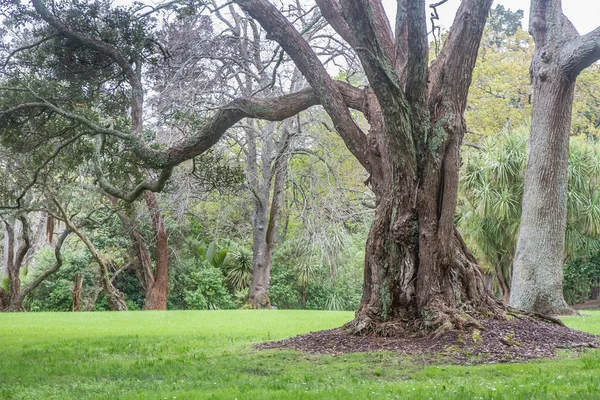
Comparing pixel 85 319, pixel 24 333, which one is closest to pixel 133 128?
pixel 24 333

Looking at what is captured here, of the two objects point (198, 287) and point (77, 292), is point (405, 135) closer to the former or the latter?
point (77, 292)

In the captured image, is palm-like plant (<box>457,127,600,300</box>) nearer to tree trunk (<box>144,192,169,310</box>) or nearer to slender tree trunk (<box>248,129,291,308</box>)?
slender tree trunk (<box>248,129,291,308</box>)

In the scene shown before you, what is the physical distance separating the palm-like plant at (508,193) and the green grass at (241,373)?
8.05 m

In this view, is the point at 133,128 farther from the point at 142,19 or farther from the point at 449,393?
the point at 449,393

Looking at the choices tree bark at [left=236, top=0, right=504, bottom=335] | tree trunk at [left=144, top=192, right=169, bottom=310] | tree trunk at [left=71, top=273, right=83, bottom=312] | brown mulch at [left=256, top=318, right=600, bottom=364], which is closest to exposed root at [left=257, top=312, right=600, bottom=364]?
brown mulch at [left=256, top=318, right=600, bottom=364]

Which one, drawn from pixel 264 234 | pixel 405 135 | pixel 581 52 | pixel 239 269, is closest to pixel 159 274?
pixel 239 269

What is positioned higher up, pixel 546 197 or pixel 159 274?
pixel 546 197

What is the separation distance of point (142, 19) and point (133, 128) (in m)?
1.84

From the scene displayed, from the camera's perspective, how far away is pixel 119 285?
92.5ft

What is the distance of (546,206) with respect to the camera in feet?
39.7

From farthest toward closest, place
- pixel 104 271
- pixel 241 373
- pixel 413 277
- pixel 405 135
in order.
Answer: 1. pixel 104 271
2. pixel 413 277
3. pixel 405 135
4. pixel 241 373

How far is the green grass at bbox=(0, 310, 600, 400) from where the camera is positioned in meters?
4.94

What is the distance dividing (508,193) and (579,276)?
35.4ft

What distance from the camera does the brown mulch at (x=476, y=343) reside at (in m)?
7.01
